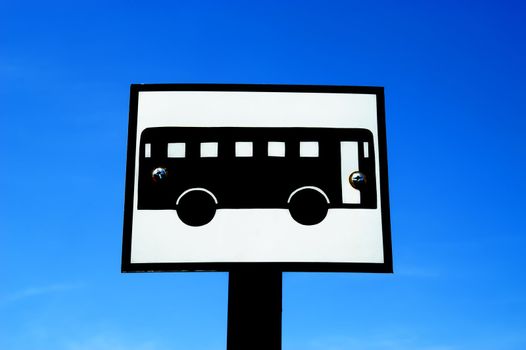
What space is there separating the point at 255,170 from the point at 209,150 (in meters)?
0.23

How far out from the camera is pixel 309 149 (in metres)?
2.39

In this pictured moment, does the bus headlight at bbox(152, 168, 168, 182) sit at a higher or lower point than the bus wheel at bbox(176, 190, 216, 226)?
higher

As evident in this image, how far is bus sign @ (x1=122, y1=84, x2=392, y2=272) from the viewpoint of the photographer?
7.36 ft

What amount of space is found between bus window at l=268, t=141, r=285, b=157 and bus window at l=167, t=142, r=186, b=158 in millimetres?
399

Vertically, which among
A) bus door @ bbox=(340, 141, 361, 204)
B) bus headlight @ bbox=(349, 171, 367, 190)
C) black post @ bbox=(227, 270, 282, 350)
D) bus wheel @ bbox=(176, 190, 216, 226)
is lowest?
black post @ bbox=(227, 270, 282, 350)

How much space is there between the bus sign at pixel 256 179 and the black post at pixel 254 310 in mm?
76

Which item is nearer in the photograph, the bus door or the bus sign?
the bus sign

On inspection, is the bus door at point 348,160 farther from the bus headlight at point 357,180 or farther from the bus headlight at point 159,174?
the bus headlight at point 159,174

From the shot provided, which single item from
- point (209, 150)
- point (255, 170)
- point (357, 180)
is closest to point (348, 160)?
point (357, 180)

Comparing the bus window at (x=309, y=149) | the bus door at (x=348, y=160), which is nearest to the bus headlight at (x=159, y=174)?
the bus window at (x=309, y=149)

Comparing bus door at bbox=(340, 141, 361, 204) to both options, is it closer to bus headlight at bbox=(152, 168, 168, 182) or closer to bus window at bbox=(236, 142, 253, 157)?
bus window at bbox=(236, 142, 253, 157)

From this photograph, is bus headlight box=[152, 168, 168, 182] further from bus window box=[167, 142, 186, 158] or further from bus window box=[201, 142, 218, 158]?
bus window box=[201, 142, 218, 158]

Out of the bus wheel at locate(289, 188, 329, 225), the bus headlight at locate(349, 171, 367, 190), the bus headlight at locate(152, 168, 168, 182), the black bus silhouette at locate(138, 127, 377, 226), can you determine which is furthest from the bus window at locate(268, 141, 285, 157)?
the bus headlight at locate(152, 168, 168, 182)

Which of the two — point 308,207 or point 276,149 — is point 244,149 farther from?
point 308,207
